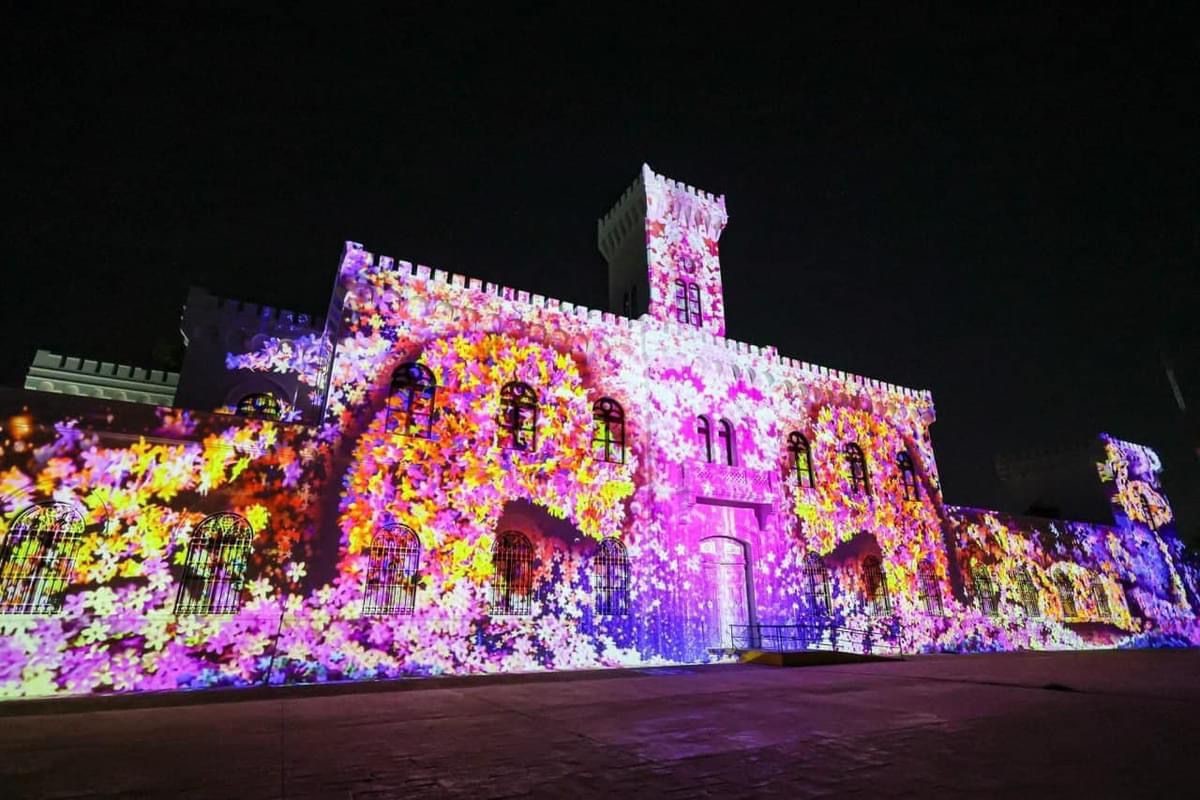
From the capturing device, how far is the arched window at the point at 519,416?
15.2 metres

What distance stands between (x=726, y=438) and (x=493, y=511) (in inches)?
312

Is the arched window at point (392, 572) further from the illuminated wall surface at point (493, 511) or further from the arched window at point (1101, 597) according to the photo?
the arched window at point (1101, 597)

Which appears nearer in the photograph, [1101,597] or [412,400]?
[412,400]

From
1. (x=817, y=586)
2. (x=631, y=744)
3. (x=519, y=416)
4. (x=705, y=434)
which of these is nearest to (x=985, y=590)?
(x=817, y=586)

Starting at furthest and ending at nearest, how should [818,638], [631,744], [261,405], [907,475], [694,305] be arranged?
1. [907,475]
2. [694,305]
3. [261,405]
4. [818,638]
5. [631,744]

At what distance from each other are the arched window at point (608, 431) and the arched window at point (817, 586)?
23.2ft

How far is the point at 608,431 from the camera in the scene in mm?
16719

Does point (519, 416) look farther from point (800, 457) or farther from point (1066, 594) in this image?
point (1066, 594)

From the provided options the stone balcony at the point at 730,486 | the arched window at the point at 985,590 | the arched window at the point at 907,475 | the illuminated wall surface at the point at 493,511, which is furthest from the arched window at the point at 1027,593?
the stone balcony at the point at 730,486

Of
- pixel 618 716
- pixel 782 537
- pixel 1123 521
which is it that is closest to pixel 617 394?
pixel 782 537

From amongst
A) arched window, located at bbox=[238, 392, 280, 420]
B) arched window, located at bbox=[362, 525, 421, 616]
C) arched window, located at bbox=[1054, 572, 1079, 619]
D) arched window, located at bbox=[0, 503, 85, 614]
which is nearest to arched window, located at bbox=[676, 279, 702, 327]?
arched window, located at bbox=[362, 525, 421, 616]

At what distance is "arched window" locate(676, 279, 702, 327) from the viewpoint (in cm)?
1933

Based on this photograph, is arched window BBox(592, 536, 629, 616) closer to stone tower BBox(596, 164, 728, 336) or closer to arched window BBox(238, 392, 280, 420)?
stone tower BBox(596, 164, 728, 336)

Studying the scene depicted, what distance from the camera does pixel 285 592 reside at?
39.0ft
